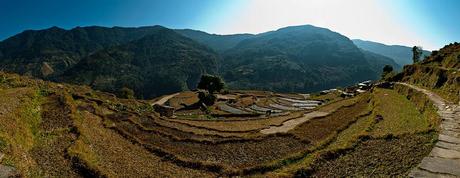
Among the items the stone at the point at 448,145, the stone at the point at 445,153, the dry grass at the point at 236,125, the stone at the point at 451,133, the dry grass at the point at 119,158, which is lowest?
the dry grass at the point at 236,125

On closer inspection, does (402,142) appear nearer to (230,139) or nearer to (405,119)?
(405,119)

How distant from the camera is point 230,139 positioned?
3130cm

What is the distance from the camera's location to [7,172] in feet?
48.7

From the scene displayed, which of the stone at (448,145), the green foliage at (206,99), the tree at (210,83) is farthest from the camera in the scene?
the tree at (210,83)

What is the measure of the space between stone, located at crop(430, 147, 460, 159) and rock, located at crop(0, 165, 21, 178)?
71.5ft

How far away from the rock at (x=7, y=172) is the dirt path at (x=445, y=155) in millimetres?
19307

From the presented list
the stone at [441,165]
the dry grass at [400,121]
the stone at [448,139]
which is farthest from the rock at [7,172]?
the stone at [448,139]

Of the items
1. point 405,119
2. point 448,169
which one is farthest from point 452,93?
point 448,169

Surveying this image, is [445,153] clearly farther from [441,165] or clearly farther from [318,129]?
[318,129]

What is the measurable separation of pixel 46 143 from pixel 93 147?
3.61 m

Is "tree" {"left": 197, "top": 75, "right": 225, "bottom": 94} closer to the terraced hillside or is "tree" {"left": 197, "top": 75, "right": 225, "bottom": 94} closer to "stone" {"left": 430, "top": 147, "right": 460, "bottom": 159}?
the terraced hillside

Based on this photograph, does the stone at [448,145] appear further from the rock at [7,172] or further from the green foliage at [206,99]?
the green foliage at [206,99]

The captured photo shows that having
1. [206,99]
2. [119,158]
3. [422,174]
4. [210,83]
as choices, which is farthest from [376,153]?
[210,83]

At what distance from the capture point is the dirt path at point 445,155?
12992 mm
